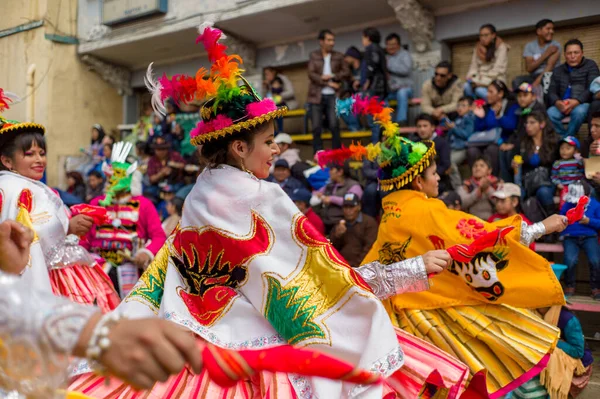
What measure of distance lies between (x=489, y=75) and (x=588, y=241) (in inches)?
105

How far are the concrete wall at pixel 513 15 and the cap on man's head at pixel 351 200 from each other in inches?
127

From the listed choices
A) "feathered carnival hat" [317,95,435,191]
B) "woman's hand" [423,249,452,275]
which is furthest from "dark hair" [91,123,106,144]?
"woman's hand" [423,249,452,275]

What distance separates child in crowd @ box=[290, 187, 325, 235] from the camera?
7.11m

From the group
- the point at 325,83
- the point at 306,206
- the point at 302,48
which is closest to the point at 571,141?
the point at 306,206

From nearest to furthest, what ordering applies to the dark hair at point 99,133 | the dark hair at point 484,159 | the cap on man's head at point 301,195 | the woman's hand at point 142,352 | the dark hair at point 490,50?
1. the woman's hand at point 142,352
2. the dark hair at point 484,159
3. the cap on man's head at point 301,195
4. the dark hair at point 490,50
5. the dark hair at point 99,133

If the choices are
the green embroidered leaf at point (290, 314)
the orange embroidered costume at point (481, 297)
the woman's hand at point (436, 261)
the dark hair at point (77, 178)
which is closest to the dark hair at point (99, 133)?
the dark hair at point (77, 178)

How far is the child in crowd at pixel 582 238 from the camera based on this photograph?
5.67 metres

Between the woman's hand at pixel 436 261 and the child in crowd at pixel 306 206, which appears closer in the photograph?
the woman's hand at pixel 436 261

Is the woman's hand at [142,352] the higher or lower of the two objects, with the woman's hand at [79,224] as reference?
higher

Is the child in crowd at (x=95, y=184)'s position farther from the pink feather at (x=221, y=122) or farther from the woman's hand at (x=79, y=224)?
the pink feather at (x=221, y=122)

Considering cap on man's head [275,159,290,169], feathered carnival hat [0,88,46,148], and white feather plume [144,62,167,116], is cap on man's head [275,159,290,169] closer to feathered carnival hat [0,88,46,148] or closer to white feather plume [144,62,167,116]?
feathered carnival hat [0,88,46,148]

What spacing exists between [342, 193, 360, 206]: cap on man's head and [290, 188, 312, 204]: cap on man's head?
2.09ft

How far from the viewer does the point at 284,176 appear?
26.2ft

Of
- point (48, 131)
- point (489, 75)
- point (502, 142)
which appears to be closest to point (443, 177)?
point (502, 142)
